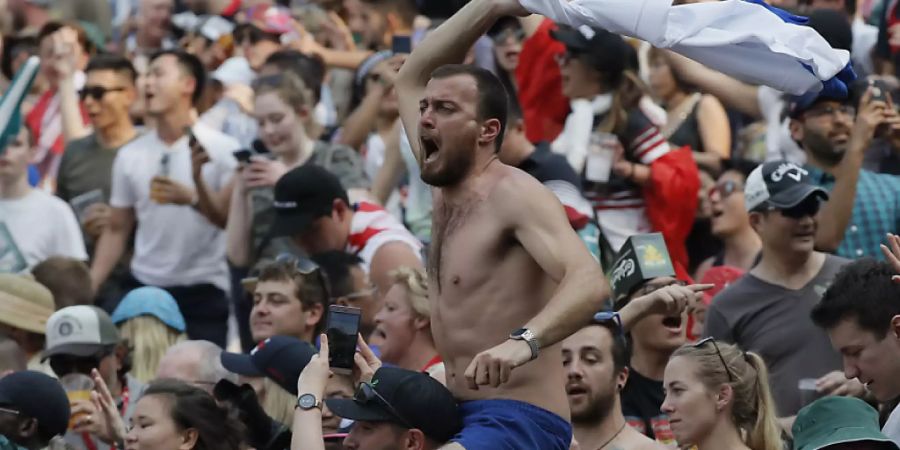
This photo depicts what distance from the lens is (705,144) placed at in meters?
11.0

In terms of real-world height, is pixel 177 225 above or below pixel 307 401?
below

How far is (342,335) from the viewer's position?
20.1ft

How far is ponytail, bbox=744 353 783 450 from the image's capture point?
6.84 metres

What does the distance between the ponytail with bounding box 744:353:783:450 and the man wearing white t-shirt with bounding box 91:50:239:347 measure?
4.39 metres

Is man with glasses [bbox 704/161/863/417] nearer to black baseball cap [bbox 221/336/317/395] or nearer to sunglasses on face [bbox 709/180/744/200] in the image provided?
sunglasses on face [bbox 709/180/744/200]

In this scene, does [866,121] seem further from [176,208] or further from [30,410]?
[176,208]

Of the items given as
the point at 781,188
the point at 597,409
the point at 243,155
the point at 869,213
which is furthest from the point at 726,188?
the point at 597,409

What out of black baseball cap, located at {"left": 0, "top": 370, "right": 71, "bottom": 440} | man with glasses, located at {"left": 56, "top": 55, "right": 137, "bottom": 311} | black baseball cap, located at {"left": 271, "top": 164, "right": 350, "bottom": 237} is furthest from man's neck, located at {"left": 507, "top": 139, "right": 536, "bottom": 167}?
man with glasses, located at {"left": 56, "top": 55, "right": 137, "bottom": 311}

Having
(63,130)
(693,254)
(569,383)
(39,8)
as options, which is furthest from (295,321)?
(39,8)

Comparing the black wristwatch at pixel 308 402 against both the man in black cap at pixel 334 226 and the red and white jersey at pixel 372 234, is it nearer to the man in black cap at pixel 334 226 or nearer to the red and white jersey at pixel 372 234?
the man in black cap at pixel 334 226

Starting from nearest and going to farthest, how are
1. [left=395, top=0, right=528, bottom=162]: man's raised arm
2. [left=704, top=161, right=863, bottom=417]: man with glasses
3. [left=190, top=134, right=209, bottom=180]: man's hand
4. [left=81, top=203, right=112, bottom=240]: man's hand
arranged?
[left=395, top=0, right=528, bottom=162]: man's raised arm → [left=704, top=161, right=863, bottom=417]: man with glasses → [left=190, top=134, right=209, bottom=180]: man's hand → [left=81, top=203, right=112, bottom=240]: man's hand

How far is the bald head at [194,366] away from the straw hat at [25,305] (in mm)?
1039

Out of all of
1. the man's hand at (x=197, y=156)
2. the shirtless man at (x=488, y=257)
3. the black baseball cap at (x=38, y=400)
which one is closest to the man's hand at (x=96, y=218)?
the man's hand at (x=197, y=156)

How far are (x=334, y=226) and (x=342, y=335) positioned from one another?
315 cm
